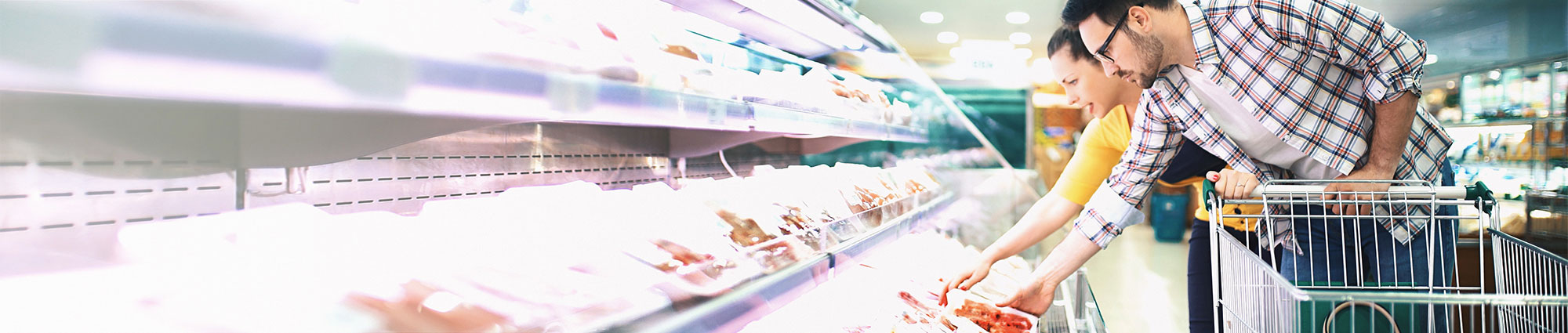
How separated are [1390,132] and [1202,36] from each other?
0.38 m

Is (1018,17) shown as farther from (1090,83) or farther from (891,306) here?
(891,306)

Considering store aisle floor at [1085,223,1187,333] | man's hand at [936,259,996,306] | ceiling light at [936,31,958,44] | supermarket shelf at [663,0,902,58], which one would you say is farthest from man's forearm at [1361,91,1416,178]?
ceiling light at [936,31,958,44]

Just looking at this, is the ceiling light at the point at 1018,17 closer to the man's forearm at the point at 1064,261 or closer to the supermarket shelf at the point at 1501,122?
the supermarket shelf at the point at 1501,122

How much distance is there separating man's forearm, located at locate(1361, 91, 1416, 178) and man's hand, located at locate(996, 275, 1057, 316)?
0.66 meters

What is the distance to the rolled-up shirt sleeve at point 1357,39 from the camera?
1519mm

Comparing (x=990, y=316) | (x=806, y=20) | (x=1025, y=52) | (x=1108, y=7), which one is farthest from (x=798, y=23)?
(x=1025, y=52)

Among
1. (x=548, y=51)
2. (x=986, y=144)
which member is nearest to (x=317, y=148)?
(x=548, y=51)

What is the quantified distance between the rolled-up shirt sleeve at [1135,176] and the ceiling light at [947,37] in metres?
7.15

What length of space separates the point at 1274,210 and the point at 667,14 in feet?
4.60

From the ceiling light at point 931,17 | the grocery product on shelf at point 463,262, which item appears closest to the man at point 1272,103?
the grocery product on shelf at point 463,262

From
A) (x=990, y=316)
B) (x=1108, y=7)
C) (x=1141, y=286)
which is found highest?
(x=1108, y=7)

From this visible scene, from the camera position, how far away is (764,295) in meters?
1.15

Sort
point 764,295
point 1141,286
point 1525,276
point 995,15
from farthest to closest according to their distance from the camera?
point 995,15 < point 1141,286 < point 1525,276 < point 764,295

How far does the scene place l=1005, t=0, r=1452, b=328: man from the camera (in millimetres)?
1560
